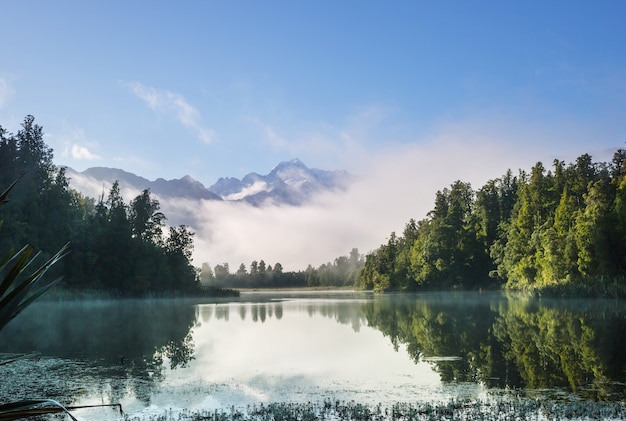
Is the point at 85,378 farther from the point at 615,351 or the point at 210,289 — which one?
the point at 210,289

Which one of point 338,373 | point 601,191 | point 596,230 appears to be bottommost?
point 338,373

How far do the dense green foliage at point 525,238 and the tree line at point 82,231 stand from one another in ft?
165

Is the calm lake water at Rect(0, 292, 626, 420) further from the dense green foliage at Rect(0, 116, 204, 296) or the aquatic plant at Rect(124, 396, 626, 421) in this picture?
the dense green foliage at Rect(0, 116, 204, 296)

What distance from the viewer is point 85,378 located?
16.8 meters

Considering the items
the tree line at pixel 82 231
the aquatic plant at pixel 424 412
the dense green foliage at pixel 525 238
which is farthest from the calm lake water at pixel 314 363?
the tree line at pixel 82 231

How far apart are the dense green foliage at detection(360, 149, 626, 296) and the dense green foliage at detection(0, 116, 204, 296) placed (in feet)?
166

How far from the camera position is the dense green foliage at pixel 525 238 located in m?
64.9

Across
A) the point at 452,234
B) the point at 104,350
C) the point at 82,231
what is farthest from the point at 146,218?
the point at 104,350

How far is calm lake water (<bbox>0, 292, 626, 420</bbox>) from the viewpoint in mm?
14344

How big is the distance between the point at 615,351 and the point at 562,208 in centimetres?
5914

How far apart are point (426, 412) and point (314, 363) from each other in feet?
30.1

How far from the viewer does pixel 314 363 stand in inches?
814

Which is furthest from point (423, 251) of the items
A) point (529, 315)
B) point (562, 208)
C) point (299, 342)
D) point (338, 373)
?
point (338, 373)

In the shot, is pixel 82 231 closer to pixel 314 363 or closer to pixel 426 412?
pixel 314 363
